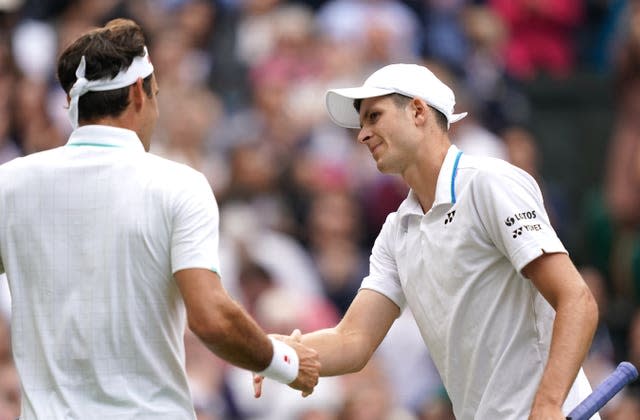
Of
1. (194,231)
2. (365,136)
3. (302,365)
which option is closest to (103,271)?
(194,231)

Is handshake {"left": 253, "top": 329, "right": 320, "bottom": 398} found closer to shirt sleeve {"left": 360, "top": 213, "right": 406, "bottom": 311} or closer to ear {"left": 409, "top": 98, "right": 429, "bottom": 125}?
shirt sleeve {"left": 360, "top": 213, "right": 406, "bottom": 311}

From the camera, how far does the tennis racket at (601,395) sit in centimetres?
535

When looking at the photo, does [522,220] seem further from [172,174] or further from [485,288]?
[172,174]

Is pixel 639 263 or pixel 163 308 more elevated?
pixel 163 308

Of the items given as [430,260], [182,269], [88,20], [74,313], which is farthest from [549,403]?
[88,20]

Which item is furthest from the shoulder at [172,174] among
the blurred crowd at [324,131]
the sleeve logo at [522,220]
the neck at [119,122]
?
the blurred crowd at [324,131]

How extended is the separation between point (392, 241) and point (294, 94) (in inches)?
232

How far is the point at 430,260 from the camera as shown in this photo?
5781 millimetres

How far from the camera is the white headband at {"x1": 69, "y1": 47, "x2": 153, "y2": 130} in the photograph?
5.14 metres

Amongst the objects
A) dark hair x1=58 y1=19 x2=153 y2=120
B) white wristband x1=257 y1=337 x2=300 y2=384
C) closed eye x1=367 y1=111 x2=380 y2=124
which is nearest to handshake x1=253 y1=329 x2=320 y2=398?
white wristband x1=257 y1=337 x2=300 y2=384

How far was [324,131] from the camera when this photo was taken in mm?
11688

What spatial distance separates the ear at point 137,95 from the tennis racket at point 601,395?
1.90 metres

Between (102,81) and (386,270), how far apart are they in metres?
1.62

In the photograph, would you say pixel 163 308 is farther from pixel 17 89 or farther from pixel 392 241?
pixel 17 89
